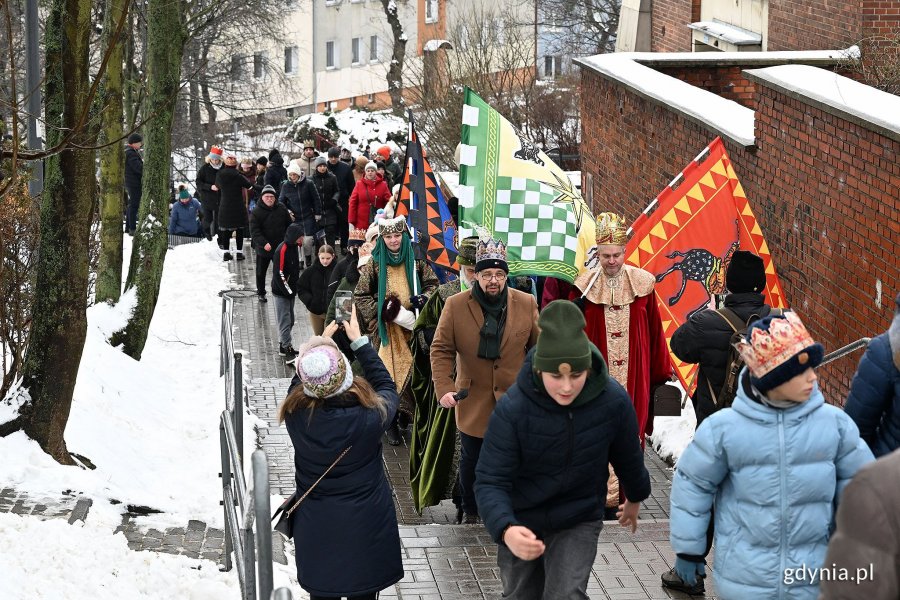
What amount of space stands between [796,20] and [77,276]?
10.4 meters

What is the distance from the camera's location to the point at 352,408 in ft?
19.0

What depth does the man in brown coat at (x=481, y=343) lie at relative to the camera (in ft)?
25.2

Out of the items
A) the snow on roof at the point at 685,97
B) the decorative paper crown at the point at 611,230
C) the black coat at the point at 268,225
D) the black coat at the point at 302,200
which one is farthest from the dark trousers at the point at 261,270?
the decorative paper crown at the point at 611,230

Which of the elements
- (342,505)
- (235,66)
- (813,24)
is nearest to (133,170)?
(813,24)

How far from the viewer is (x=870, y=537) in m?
2.89

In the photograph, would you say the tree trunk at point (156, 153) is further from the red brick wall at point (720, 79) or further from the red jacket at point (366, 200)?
the red brick wall at point (720, 79)

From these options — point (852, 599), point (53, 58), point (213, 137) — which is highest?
point (53, 58)

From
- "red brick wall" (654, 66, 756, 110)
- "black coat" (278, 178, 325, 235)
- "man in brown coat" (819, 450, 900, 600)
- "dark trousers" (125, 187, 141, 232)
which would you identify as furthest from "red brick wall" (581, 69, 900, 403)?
"dark trousers" (125, 187, 141, 232)

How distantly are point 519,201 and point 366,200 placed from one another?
937 centimetres

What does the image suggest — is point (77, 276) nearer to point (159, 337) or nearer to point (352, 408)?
point (352, 408)

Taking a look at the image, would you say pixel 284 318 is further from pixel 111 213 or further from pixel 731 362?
pixel 731 362

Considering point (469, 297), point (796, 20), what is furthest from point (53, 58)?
point (796, 20)

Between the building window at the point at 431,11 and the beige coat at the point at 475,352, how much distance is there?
54512 millimetres

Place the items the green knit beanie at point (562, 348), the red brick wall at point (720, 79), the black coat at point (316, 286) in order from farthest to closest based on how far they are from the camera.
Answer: the red brick wall at point (720, 79) → the black coat at point (316, 286) → the green knit beanie at point (562, 348)
